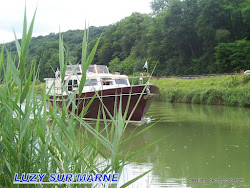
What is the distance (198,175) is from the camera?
6434mm

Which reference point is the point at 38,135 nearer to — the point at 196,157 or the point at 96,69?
the point at 196,157

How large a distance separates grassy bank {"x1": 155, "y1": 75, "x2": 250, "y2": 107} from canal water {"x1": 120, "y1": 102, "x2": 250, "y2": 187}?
25.9ft

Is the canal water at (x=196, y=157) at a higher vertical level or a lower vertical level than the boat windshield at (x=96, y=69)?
lower

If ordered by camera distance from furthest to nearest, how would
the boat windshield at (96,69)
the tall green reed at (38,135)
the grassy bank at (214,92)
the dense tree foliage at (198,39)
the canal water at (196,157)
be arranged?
the dense tree foliage at (198,39), the grassy bank at (214,92), the boat windshield at (96,69), the canal water at (196,157), the tall green reed at (38,135)

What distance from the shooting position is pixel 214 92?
2327 centimetres

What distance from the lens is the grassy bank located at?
69.2 ft

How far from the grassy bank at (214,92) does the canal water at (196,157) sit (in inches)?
311

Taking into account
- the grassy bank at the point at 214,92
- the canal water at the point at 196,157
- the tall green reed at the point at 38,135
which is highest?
the tall green reed at the point at 38,135

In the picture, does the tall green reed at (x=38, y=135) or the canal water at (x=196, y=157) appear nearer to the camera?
the tall green reed at (x=38, y=135)

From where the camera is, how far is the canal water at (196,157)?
608 centimetres

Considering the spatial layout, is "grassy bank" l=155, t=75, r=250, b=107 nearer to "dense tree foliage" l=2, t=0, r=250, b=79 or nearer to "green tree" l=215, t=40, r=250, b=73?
"dense tree foliage" l=2, t=0, r=250, b=79

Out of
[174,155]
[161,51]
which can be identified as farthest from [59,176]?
[161,51]

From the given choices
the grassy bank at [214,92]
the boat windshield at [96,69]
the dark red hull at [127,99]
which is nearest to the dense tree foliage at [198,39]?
the grassy bank at [214,92]

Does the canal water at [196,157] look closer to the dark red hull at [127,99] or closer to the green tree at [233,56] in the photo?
the dark red hull at [127,99]
